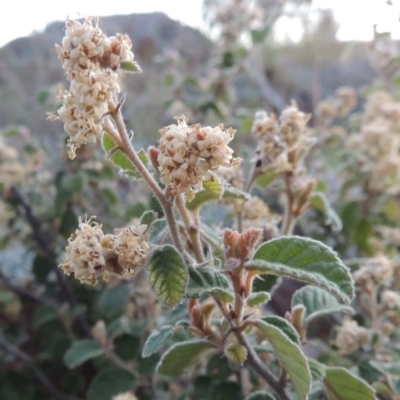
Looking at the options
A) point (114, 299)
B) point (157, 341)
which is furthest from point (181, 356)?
point (114, 299)

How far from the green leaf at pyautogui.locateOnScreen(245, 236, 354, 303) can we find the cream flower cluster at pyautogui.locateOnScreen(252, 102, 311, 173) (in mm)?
288

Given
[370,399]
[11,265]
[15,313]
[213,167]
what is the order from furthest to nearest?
[11,265], [15,313], [370,399], [213,167]

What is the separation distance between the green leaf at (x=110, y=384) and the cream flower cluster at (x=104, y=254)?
1.71ft

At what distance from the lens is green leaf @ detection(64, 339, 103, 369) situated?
3.13 ft

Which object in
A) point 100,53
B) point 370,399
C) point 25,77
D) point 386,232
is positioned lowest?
point 370,399

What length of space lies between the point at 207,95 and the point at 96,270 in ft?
4.26

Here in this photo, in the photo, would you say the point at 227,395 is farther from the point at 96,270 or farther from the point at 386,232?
the point at 386,232

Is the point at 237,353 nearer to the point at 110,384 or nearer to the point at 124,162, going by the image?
the point at 124,162

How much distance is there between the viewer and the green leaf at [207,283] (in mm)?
525

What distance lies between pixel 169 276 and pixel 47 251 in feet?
3.19

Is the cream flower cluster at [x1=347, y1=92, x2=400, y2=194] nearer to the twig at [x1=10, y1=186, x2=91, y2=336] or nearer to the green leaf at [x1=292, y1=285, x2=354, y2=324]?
the green leaf at [x1=292, y1=285, x2=354, y2=324]

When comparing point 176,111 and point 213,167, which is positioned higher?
point 176,111

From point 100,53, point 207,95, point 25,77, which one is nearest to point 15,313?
point 207,95

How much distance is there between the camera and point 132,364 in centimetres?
110
